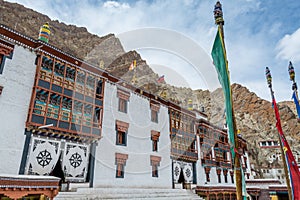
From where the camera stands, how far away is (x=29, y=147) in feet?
44.0

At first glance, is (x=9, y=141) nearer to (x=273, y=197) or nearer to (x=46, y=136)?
(x=46, y=136)

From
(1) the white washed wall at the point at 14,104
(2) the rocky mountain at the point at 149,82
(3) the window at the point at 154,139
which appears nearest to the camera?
(1) the white washed wall at the point at 14,104

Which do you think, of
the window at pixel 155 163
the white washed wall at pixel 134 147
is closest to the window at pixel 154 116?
the white washed wall at pixel 134 147

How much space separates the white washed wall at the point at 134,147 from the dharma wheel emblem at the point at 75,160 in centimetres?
149

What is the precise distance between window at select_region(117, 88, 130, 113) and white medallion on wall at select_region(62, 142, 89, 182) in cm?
518

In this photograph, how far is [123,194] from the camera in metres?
16.3

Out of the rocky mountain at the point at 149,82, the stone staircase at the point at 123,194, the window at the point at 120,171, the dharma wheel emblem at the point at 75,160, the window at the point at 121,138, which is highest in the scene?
the rocky mountain at the point at 149,82

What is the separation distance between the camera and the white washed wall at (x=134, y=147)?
17.6 metres

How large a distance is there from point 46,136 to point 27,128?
4.46 ft

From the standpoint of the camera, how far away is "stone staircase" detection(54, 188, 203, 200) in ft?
→ 44.6

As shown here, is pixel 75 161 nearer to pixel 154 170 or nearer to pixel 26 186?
pixel 26 186

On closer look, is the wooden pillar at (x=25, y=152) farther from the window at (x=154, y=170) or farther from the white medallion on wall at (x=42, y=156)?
the window at (x=154, y=170)

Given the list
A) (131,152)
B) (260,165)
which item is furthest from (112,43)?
(131,152)

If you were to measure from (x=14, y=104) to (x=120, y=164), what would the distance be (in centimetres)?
Answer: 926
